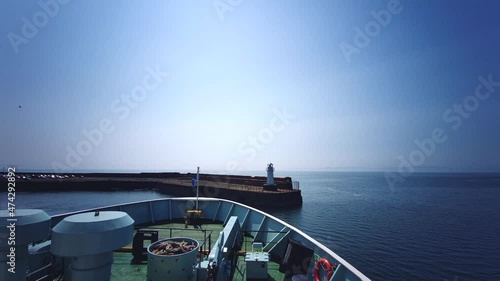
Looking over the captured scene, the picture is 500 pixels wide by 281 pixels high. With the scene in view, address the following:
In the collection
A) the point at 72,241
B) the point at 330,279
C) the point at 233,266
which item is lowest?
the point at 233,266

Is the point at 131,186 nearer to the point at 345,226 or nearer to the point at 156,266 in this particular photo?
the point at 345,226

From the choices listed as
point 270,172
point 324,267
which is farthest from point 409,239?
point 324,267

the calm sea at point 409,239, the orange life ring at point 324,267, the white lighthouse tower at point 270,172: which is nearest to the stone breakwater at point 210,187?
the white lighthouse tower at point 270,172

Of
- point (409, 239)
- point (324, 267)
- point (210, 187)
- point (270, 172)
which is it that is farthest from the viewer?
point (210, 187)

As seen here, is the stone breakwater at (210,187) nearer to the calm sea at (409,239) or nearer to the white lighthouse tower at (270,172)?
the white lighthouse tower at (270,172)

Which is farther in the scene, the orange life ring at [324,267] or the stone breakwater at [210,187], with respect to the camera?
the stone breakwater at [210,187]

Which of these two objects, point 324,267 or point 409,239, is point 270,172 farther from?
point 324,267

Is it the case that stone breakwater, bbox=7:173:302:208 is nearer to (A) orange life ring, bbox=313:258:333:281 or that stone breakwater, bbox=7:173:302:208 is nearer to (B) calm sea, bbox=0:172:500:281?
(B) calm sea, bbox=0:172:500:281

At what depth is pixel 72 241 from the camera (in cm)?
368

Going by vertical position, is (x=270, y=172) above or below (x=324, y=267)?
above

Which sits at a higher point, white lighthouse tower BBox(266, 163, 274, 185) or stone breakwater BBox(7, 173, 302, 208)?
white lighthouse tower BBox(266, 163, 274, 185)

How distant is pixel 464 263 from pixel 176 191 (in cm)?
4804

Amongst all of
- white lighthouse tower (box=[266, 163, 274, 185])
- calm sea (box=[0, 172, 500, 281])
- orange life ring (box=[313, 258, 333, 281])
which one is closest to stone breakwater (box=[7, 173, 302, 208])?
white lighthouse tower (box=[266, 163, 274, 185])

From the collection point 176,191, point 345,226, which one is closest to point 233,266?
point 345,226
